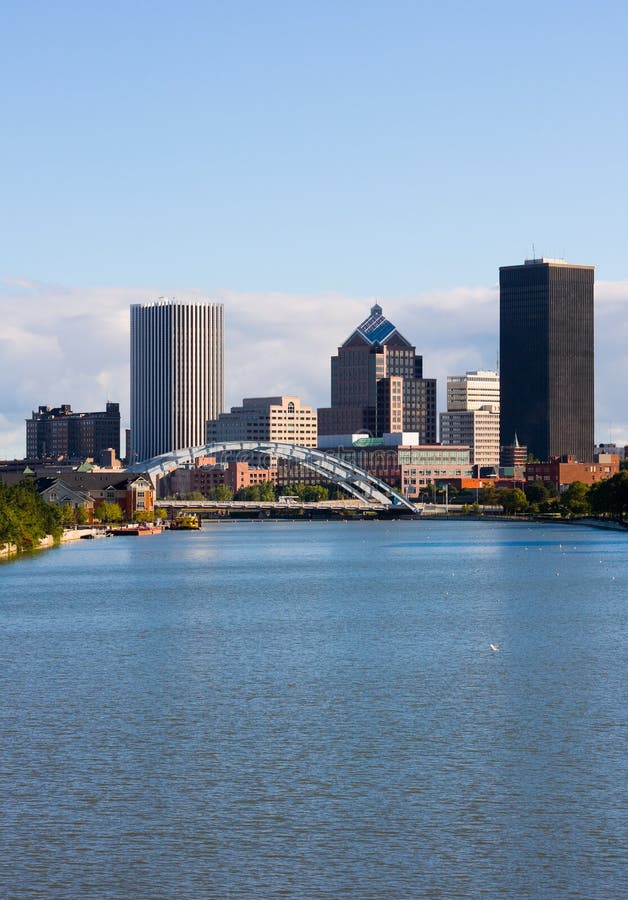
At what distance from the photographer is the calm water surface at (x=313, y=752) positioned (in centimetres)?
2744

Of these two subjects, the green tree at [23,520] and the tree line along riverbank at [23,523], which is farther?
the tree line along riverbank at [23,523]

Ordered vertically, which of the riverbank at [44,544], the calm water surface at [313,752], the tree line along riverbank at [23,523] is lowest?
the calm water surface at [313,752]

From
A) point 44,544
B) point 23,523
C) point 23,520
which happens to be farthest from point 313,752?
point 44,544

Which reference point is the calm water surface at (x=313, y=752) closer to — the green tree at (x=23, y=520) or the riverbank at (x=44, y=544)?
the green tree at (x=23, y=520)

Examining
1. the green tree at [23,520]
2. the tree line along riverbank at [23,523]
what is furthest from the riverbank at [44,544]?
Result: the green tree at [23,520]

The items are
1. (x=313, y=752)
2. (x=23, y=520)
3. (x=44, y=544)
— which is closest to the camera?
(x=313, y=752)

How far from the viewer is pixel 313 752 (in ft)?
121

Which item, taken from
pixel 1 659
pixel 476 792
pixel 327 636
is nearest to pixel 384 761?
pixel 476 792

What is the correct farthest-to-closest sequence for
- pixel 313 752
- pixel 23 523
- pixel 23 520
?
pixel 23 520, pixel 23 523, pixel 313 752

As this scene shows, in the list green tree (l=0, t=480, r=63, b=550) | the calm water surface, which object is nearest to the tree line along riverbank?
green tree (l=0, t=480, r=63, b=550)

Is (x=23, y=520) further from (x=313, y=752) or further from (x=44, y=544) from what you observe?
(x=313, y=752)

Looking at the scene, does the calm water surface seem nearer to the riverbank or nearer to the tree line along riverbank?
the tree line along riverbank

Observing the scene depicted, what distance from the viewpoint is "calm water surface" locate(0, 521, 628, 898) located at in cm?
2744

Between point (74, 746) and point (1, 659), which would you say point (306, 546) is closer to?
point (1, 659)
